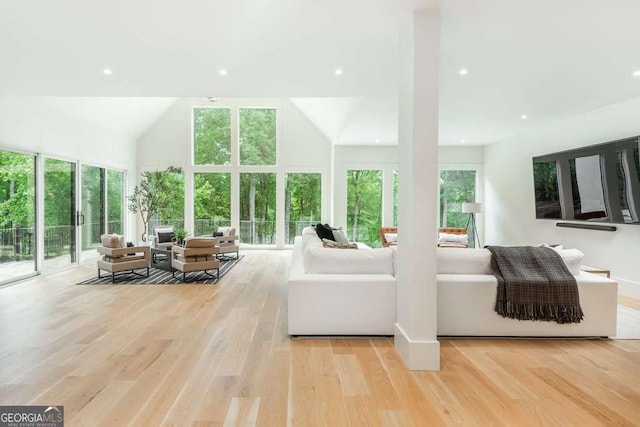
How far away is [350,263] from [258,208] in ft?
21.1

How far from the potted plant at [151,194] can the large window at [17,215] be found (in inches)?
126

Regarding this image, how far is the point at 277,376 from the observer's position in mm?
2398

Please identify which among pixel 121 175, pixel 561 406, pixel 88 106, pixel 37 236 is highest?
pixel 88 106

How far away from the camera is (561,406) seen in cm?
206

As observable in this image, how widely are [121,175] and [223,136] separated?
9.27ft

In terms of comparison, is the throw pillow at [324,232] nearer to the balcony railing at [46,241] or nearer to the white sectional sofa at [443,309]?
the white sectional sofa at [443,309]

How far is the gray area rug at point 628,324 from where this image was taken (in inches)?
125

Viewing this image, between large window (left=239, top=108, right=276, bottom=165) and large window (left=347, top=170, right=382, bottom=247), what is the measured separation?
2.45m

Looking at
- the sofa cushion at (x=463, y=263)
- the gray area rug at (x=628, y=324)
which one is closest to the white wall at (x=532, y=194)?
the gray area rug at (x=628, y=324)

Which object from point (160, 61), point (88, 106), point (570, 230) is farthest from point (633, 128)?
point (88, 106)

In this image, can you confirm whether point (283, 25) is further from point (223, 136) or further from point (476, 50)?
point (223, 136)

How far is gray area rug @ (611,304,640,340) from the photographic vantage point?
10.4 ft

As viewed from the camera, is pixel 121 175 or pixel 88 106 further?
pixel 121 175

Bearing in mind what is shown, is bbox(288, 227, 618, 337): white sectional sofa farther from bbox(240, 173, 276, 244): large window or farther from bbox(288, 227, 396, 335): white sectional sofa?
bbox(240, 173, 276, 244): large window
